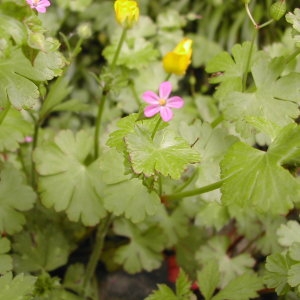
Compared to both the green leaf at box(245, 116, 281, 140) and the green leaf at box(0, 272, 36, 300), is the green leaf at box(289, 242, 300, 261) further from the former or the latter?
the green leaf at box(0, 272, 36, 300)

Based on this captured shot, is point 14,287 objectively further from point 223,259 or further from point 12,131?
point 223,259

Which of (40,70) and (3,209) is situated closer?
(40,70)

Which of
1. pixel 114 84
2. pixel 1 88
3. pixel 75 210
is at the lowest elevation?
pixel 75 210

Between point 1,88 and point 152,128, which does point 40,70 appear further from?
point 152,128

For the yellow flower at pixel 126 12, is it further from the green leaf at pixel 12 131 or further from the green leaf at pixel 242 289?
the green leaf at pixel 242 289

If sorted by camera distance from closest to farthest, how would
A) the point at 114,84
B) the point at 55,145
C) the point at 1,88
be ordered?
the point at 1,88 < the point at 114,84 < the point at 55,145

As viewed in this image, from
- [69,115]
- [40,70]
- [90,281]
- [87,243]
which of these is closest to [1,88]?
[40,70]

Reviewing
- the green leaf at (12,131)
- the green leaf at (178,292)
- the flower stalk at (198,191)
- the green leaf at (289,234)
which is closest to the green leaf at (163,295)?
the green leaf at (178,292)
